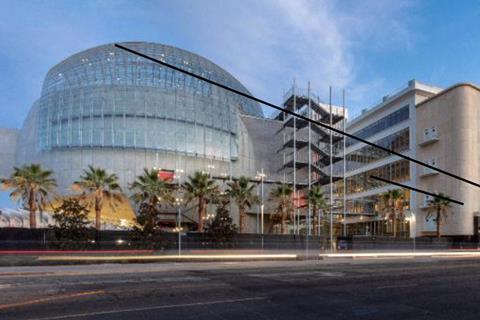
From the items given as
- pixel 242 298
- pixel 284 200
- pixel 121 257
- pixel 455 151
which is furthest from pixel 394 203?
pixel 242 298

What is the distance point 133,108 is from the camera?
8550 centimetres

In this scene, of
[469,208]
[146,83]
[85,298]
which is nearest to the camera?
[85,298]

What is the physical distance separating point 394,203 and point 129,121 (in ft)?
154

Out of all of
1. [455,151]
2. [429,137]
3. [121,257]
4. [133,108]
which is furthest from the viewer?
[133,108]

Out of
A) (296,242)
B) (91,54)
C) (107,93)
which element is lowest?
(296,242)

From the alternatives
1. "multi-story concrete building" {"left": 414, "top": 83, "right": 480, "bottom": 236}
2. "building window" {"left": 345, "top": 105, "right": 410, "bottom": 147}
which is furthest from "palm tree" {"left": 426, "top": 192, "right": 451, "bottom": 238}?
"building window" {"left": 345, "top": 105, "right": 410, "bottom": 147}

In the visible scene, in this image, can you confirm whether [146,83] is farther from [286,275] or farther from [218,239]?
[286,275]

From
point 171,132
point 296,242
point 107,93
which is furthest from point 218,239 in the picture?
point 107,93

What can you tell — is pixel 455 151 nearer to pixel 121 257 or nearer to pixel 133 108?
pixel 133 108

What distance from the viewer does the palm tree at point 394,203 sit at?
251ft

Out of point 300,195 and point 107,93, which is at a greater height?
point 107,93

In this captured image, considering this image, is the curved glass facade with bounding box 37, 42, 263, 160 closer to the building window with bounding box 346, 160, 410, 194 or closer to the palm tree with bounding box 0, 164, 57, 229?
the building window with bounding box 346, 160, 410, 194

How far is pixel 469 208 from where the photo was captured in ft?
234

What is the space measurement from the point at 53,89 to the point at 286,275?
8062cm
